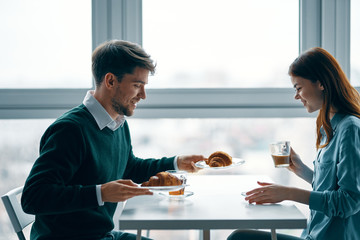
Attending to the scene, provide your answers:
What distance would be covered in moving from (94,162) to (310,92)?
33.7 inches

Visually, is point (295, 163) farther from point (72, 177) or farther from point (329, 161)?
point (72, 177)

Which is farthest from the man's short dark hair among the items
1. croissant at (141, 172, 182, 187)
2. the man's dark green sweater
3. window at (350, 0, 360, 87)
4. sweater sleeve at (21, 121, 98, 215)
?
window at (350, 0, 360, 87)

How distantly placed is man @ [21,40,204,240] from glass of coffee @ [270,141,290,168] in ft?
1.15

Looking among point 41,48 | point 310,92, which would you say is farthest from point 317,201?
point 41,48

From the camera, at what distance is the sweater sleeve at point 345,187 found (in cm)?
120

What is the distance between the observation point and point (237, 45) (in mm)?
2205

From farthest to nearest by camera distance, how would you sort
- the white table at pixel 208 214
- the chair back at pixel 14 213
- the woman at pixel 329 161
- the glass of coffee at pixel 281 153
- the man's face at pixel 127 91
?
the glass of coffee at pixel 281 153 → the man's face at pixel 127 91 → the chair back at pixel 14 213 → the woman at pixel 329 161 → the white table at pixel 208 214

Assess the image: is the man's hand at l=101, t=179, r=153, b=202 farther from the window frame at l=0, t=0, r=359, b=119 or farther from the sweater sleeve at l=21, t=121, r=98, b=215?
the window frame at l=0, t=0, r=359, b=119

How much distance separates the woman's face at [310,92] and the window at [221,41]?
0.73 m

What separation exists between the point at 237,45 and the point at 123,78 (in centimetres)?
100

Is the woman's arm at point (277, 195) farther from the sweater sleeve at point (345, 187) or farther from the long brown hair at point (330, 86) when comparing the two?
the long brown hair at point (330, 86)

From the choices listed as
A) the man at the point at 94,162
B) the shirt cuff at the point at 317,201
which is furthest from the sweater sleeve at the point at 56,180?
the shirt cuff at the point at 317,201

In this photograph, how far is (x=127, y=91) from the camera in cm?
144

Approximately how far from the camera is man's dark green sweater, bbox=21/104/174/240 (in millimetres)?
1128
